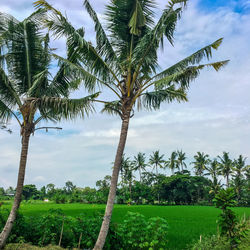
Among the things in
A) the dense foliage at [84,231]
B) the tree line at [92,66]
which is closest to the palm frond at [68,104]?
the tree line at [92,66]

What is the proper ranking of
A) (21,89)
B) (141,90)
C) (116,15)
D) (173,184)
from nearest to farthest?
(141,90)
(116,15)
(21,89)
(173,184)

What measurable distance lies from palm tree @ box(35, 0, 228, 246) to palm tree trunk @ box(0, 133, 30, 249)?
2.55m

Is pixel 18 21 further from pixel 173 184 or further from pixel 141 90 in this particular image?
pixel 173 184

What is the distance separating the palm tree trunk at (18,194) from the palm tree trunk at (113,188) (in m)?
2.54

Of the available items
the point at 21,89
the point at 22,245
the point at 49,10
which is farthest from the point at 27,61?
the point at 22,245

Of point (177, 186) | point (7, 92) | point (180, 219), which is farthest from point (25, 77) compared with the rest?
point (177, 186)

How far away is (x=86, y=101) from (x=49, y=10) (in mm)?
2578

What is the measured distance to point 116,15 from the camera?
Answer: 758cm

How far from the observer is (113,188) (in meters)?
6.18

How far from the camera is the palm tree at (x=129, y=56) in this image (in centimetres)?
679

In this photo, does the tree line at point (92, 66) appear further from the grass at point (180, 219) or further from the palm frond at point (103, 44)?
the grass at point (180, 219)

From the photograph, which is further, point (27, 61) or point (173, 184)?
point (173, 184)

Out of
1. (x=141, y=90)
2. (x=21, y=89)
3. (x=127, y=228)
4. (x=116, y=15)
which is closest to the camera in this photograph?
(x=127, y=228)

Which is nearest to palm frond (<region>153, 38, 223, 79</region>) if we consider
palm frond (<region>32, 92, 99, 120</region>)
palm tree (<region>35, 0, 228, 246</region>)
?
palm tree (<region>35, 0, 228, 246</region>)
